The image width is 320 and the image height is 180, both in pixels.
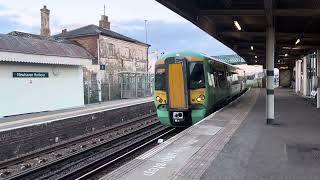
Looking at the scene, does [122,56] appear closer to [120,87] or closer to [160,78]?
[120,87]

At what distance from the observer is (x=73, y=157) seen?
13.1 meters

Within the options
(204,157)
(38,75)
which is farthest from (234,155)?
(38,75)

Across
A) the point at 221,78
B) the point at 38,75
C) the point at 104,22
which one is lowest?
the point at 221,78

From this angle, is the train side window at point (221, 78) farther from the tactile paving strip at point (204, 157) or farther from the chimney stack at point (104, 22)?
the chimney stack at point (104, 22)

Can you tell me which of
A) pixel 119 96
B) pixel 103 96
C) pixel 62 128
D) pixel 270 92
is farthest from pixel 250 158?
pixel 119 96

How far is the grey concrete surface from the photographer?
739 cm

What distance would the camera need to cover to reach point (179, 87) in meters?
15.7

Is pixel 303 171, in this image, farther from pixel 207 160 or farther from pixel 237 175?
pixel 207 160

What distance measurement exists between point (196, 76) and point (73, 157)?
5535 millimetres

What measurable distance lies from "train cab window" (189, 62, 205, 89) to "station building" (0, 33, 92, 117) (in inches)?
355

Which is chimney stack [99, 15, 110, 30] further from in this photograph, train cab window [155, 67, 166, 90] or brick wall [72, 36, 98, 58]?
train cab window [155, 67, 166, 90]

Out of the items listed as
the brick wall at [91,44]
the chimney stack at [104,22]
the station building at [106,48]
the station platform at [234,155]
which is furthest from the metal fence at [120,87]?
the station platform at [234,155]

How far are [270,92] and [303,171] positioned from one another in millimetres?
7237

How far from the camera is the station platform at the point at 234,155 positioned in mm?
7465
